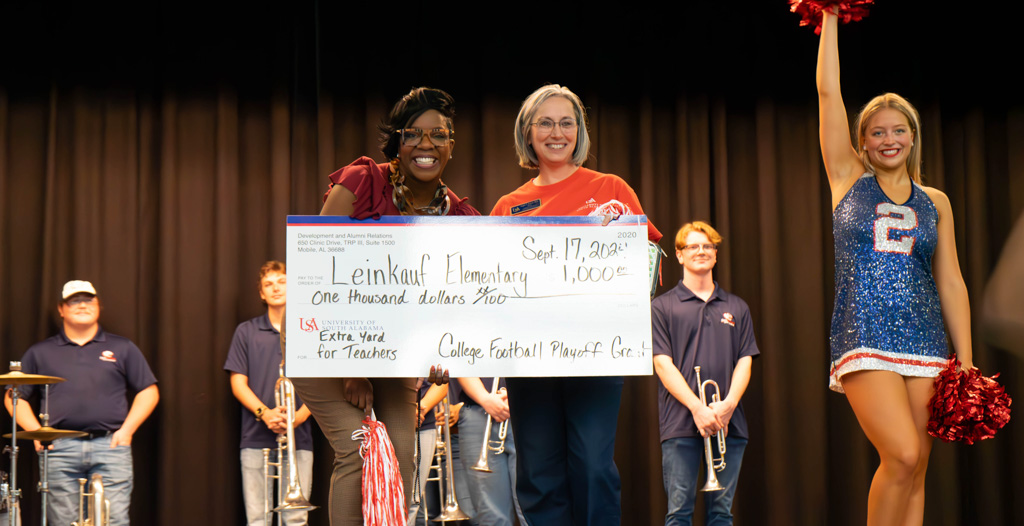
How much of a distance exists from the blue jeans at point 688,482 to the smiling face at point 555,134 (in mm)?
2475

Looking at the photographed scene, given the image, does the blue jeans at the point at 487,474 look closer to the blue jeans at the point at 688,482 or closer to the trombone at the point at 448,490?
the trombone at the point at 448,490

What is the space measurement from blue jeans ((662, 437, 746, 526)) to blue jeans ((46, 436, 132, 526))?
10.3 feet

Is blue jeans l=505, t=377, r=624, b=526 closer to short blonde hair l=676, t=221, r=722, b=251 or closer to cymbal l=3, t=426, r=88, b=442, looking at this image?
short blonde hair l=676, t=221, r=722, b=251

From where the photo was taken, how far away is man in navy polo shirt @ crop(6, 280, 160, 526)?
518cm

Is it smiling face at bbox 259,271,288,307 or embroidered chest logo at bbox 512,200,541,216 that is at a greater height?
embroidered chest logo at bbox 512,200,541,216

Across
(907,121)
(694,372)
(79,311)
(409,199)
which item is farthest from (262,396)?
(907,121)

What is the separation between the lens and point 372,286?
8.77 ft

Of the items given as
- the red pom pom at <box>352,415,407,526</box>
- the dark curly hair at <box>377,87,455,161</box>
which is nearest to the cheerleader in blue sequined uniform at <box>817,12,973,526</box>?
the dark curly hair at <box>377,87,455,161</box>

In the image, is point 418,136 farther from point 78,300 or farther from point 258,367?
point 78,300

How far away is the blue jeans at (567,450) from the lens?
2.54 meters

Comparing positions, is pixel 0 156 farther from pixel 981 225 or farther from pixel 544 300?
pixel 981 225

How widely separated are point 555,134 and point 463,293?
0.56m

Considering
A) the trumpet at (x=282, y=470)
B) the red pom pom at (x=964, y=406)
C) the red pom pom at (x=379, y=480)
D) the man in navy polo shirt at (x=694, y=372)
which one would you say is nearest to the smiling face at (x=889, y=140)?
the red pom pom at (x=964, y=406)

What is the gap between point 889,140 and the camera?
117 inches
